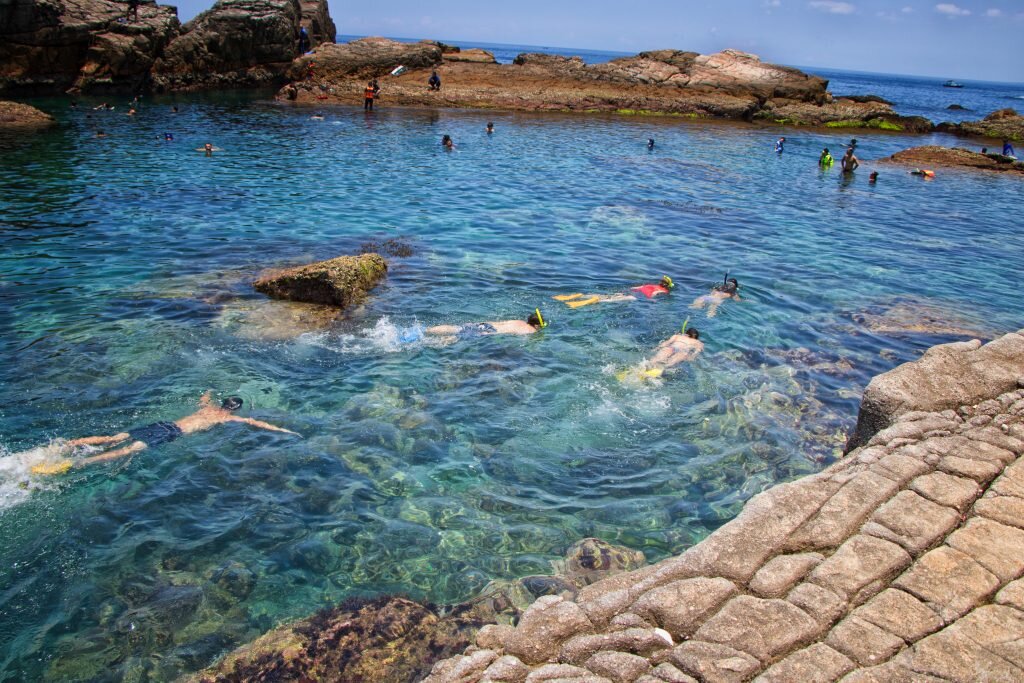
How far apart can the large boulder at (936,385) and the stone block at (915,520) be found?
2291 millimetres

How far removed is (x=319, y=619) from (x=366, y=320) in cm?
717

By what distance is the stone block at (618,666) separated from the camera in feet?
14.7

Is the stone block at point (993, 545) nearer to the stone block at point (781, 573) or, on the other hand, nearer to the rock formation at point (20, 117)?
the stone block at point (781, 573)

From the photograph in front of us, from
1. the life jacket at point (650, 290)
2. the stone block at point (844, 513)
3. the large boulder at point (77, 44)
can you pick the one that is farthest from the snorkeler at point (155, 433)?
the large boulder at point (77, 44)

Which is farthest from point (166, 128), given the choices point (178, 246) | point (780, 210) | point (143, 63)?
point (780, 210)

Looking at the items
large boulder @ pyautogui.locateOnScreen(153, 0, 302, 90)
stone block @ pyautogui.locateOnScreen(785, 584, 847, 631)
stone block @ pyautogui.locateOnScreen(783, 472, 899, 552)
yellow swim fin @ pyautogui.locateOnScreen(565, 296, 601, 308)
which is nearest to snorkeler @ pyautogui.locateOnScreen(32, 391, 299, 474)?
stone block @ pyautogui.locateOnScreen(783, 472, 899, 552)

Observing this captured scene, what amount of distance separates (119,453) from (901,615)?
8634 millimetres

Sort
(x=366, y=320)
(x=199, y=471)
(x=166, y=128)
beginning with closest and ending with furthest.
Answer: (x=199, y=471), (x=366, y=320), (x=166, y=128)

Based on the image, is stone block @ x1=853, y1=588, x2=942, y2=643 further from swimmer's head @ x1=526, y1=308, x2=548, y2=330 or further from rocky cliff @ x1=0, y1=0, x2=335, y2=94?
Result: rocky cliff @ x1=0, y1=0, x2=335, y2=94

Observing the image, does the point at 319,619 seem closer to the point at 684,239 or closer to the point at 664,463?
the point at 664,463

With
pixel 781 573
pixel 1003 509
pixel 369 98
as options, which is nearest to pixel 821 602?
pixel 781 573

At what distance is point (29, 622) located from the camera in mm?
6121

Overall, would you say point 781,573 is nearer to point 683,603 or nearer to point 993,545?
point 683,603

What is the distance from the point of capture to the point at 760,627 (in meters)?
4.71
